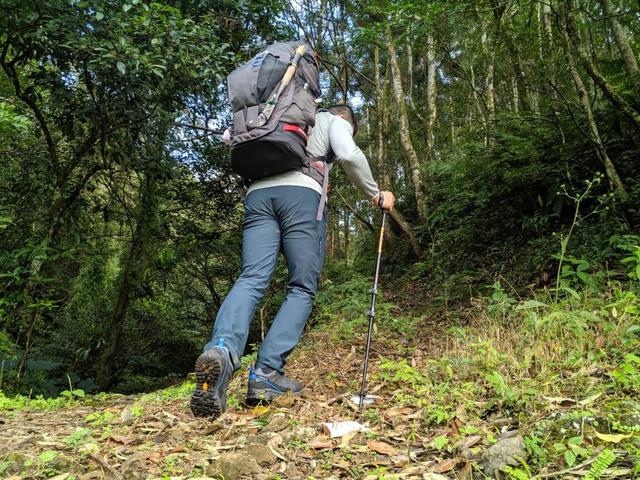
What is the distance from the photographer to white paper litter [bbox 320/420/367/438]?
7.89 feet

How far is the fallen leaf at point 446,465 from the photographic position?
6.44 feet

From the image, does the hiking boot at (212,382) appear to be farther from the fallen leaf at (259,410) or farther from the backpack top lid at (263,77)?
the backpack top lid at (263,77)

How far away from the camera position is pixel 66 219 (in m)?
6.55

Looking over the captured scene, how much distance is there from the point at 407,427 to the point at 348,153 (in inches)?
72.7

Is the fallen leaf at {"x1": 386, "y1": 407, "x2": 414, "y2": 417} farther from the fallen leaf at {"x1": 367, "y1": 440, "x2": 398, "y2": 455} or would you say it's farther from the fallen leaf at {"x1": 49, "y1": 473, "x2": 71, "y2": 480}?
the fallen leaf at {"x1": 49, "y1": 473, "x2": 71, "y2": 480}

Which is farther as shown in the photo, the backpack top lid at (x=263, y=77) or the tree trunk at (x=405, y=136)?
the tree trunk at (x=405, y=136)

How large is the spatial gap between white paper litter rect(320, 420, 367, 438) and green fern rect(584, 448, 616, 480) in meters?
1.11

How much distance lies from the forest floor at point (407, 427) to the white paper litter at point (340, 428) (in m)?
Answer: 0.04

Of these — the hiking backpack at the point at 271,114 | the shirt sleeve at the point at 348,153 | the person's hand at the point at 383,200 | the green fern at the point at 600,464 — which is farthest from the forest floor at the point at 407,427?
the hiking backpack at the point at 271,114

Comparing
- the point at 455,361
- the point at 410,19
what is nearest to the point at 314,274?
the point at 455,361

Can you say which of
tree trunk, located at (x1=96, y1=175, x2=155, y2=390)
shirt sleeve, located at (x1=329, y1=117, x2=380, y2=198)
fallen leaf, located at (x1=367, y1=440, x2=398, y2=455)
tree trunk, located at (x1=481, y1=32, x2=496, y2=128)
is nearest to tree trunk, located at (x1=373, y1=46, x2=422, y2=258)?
tree trunk, located at (x1=481, y1=32, x2=496, y2=128)

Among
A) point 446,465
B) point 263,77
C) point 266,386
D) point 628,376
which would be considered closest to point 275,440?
point 266,386

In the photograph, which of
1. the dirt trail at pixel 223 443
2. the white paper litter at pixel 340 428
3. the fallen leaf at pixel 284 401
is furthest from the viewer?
the fallen leaf at pixel 284 401

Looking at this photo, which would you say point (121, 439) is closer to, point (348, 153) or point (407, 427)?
point (407, 427)
